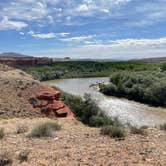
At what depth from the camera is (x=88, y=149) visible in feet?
28.3

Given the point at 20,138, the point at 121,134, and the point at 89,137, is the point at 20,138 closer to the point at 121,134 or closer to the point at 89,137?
the point at 89,137

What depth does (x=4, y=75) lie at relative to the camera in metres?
25.3

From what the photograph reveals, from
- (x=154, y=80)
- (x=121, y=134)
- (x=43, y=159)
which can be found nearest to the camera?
(x=43, y=159)

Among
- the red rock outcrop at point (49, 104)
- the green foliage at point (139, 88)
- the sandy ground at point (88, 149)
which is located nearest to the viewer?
the sandy ground at point (88, 149)

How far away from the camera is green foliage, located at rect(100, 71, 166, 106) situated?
149ft

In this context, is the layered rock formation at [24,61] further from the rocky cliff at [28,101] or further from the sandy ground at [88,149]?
the sandy ground at [88,149]

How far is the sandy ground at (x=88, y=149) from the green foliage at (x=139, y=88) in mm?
35019

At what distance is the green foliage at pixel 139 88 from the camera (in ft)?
149

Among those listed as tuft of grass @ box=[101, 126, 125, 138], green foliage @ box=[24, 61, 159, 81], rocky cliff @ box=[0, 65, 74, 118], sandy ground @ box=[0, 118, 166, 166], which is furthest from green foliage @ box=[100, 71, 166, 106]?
sandy ground @ box=[0, 118, 166, 166]

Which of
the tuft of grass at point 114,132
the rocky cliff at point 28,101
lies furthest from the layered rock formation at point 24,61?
the tuft of grass at point 114,132

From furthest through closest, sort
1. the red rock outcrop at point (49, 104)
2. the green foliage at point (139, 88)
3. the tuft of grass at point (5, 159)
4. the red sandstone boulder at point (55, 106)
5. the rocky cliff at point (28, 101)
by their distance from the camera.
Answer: the green foliage at point (139, 88) → the red sandstone boulder at point (55, 106) → the red rock outcrop at point (49, 104) → the rocky cliff at point (28, 101) → the tuft of grass at point (5, 159)

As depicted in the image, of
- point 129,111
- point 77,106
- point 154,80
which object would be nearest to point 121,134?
point 77,106

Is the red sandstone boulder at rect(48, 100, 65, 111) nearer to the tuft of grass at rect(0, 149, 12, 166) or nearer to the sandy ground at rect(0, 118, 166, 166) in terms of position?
the sandy ground at rect(0, 118, 166, 166)

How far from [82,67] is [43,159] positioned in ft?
348
